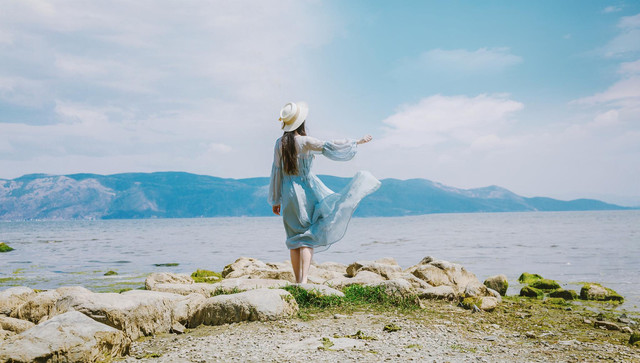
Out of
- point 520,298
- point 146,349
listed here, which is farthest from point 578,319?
point 146,349

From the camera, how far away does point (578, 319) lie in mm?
7770

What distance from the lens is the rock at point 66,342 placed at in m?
4.52

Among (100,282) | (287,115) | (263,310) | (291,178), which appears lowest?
(100,282)

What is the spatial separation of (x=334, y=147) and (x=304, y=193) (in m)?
0.92

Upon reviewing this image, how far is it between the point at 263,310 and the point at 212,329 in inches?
26.7

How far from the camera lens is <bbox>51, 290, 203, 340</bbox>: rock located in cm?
580

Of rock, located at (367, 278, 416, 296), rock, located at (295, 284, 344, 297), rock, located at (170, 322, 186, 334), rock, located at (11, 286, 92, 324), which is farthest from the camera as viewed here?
rock, located at (367, 278, 416, 296)

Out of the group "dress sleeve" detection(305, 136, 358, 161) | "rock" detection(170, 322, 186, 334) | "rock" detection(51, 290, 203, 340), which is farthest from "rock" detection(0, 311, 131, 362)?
"dress sleeve" detection(305, 136, 358, 161)

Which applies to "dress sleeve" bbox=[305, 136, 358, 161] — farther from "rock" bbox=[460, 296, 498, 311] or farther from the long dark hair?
"rock" bbox=[460, 296, 498, 311]

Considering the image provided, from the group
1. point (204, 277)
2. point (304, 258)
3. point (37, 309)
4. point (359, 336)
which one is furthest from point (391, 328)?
point (204, 277)

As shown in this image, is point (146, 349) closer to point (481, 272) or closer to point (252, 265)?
point (252, 265)

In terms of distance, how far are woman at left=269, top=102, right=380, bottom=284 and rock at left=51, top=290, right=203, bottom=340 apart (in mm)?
2184

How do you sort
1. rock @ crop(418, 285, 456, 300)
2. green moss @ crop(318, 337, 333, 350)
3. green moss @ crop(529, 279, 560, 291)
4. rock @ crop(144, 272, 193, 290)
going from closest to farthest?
green moss @ crop(318, 337, 333, 350) < rock @ crop(418, 285, 456, 300) < rock @ crop(144, 272, 193, 290) < green moss @ crop(529, 279, 560, 291)

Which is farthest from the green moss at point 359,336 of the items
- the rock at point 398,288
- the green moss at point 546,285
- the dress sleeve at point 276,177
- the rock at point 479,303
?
the green moss at point 546,285
